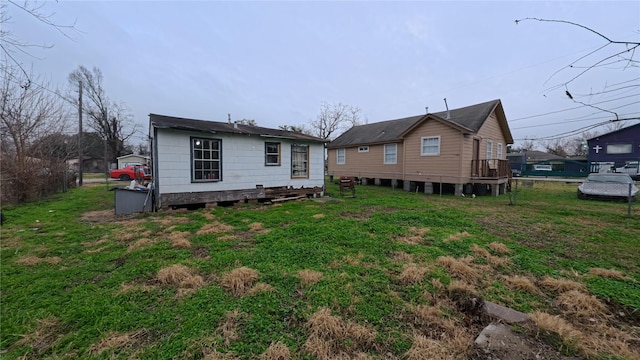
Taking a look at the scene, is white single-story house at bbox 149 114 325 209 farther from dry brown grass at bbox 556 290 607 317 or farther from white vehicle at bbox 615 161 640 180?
white vehicle at bbox 615 161 640 180

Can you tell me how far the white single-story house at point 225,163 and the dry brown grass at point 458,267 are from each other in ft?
23.6

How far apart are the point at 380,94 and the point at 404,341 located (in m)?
29.0

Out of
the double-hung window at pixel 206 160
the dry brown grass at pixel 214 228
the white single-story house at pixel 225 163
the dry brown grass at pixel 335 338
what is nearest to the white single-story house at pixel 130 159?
the white single-story house at pixel 225 163

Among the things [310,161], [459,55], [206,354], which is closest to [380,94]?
[459,55]

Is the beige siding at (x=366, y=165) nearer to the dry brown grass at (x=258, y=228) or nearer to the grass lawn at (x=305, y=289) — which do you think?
the grass lawn at (x=305, y=289)

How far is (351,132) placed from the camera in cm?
2016

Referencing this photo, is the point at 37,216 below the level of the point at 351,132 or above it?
below

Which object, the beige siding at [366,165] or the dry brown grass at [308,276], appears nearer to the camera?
the dry brown grass at [308,276]

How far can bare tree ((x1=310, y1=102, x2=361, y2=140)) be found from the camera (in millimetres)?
35938

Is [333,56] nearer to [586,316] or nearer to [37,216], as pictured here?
[37,216]

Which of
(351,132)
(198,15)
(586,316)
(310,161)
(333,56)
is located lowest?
(586,316)

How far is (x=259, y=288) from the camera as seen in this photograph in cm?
289

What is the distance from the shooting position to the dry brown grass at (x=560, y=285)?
301 centimetres

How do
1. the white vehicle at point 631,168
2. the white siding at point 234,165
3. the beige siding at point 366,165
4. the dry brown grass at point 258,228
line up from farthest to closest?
the white vehicle at point 631,168 → the beige siding at point 366,165 → the white siding at point 234,165 → the dry brown grass at point 258,228
